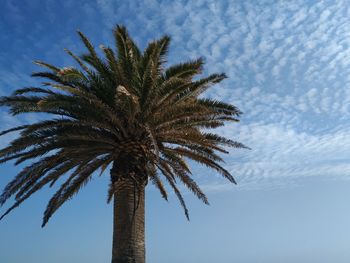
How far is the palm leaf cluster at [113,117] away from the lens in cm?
1372

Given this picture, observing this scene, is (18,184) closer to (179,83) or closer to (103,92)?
(103,92)

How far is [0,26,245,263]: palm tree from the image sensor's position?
45.0 ft

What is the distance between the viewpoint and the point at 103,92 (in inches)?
556

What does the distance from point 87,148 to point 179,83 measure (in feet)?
12.5

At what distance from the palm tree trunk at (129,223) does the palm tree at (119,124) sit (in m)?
0.03

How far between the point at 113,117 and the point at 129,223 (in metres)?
3.45

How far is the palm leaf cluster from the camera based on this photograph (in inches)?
540

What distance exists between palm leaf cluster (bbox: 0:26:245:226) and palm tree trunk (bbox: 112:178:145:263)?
17.4 inches

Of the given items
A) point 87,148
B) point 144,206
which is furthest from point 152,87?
point 144,206

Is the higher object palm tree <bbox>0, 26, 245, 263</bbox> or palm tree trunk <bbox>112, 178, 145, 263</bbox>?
palm tree <bbox>0, 26, 245, 263</bbox>

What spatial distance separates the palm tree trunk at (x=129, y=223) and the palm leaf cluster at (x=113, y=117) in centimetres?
44

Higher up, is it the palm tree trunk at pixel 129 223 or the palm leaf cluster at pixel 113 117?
the palm leaf cluster at pixel 113 117

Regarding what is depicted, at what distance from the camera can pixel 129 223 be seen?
14008 millimetres

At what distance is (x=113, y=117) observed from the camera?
13.6 m
